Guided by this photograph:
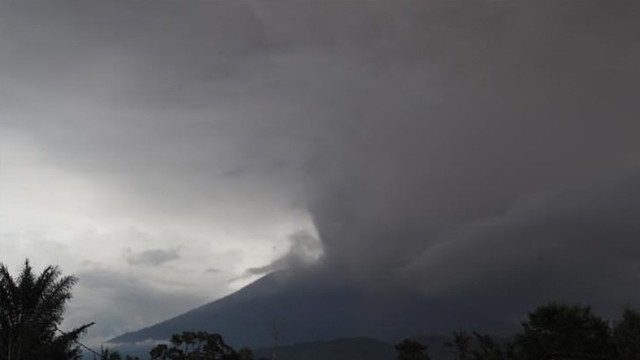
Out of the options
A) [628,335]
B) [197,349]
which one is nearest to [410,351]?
[628,335]

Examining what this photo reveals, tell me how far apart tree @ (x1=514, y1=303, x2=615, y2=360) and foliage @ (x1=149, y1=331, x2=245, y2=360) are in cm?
4262

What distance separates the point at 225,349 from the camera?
82312 millimetres

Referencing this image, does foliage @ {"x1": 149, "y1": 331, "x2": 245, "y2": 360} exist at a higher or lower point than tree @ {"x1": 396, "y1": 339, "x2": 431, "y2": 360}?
higher

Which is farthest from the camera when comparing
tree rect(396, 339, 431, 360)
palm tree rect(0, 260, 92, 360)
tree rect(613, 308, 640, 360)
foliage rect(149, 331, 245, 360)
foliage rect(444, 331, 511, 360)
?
foliage rect(149, 331, 245, 360)

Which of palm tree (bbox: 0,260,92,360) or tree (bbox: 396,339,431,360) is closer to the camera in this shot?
palm tree (bbox: 0,260,92,360)

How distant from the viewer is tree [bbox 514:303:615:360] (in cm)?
6231

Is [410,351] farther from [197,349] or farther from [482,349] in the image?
[197,349]

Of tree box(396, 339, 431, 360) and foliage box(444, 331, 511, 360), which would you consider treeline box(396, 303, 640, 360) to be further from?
tree box(396, 339, 431, 360)

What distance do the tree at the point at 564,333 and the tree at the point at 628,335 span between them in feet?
4.28

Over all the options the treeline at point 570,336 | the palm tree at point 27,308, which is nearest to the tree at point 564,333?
the treeline at point 570,336

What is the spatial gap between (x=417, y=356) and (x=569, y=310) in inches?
837

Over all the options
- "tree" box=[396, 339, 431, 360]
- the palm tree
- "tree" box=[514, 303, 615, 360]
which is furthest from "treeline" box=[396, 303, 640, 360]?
the palm tree

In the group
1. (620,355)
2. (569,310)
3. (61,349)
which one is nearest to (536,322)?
(569,310)

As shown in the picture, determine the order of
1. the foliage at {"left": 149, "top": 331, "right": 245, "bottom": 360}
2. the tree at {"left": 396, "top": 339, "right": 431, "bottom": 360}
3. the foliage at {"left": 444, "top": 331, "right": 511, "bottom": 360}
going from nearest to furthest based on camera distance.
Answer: the foliage at {"left": 444, "top": 331, "right": 511, "bottom": 360}, the tree at {"left": 396, "top": 339, "right": 431, "bottom": 360}, the foliage at {"left": 149, "top": 331, "right": 245, "bottom": 360}
